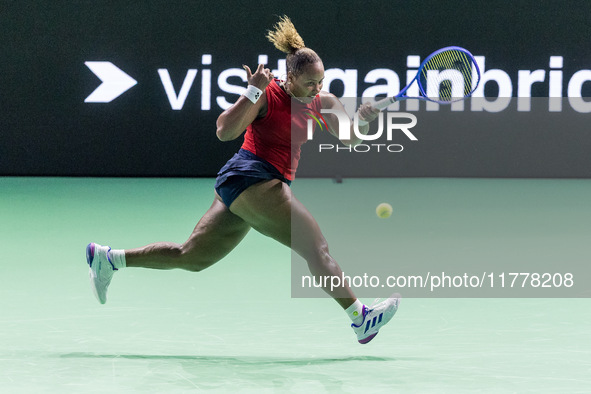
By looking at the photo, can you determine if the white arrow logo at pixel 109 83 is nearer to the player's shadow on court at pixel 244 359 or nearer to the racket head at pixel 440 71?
the racket head at pixel 440 71

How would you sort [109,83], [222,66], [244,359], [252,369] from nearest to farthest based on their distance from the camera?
[252,369] → [244,359] → [222,66] → [109,83]

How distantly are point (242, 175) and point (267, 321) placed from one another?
3.11ft

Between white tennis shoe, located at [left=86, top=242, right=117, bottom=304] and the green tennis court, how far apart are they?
0.66 feet

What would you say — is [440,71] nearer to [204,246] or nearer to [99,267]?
[204,246]

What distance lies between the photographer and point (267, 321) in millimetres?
4621

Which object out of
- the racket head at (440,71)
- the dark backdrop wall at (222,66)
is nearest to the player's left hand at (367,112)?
the racket head at (440,71)

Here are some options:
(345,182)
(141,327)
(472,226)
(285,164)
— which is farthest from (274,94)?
(345,182)

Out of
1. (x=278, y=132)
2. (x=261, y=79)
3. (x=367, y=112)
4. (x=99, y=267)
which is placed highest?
(x=261, y=79)

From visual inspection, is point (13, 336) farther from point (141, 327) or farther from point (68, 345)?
point (141, 327)

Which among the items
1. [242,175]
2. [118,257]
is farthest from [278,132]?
[118,257]

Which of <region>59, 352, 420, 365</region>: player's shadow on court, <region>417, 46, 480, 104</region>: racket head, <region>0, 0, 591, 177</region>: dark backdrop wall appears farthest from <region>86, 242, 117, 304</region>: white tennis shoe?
<region>0, 0, 591, 177</region>: dark backdrop wall

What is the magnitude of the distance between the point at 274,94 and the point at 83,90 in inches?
345

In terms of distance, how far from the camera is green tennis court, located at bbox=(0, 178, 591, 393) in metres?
3.59

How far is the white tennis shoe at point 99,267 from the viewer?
4.41m
